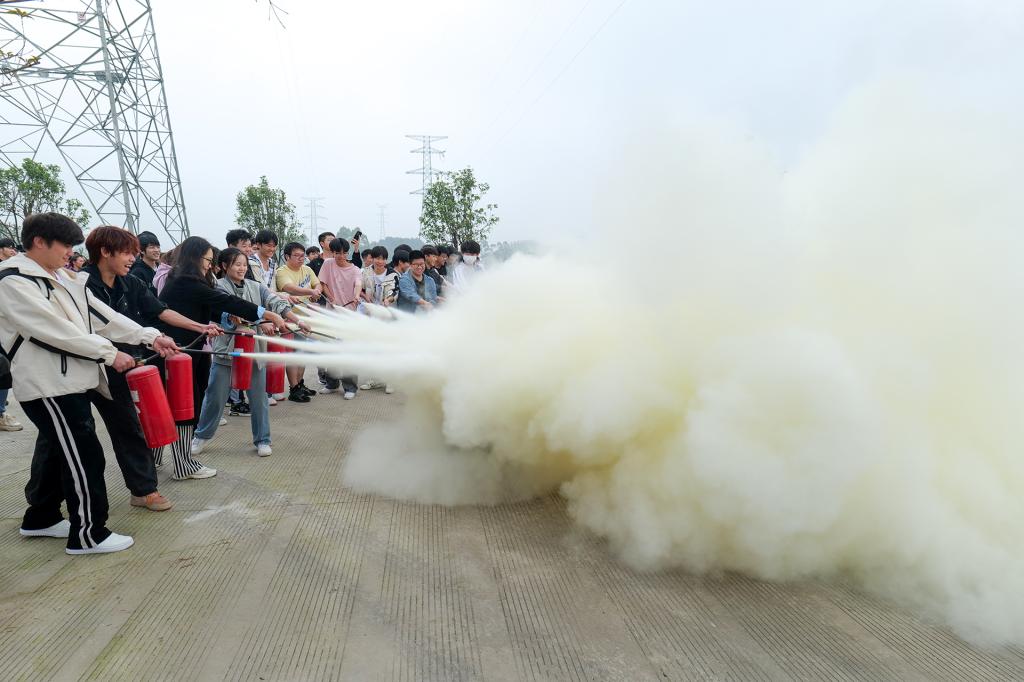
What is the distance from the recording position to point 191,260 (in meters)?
4.54

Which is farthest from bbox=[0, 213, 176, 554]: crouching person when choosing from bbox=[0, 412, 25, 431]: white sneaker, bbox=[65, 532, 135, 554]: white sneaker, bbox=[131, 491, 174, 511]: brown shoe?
bbox=[0, 412, 25, 431]: white sneaker

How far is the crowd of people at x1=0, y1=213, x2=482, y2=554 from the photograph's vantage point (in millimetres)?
2961

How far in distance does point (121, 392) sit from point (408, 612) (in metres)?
2.24

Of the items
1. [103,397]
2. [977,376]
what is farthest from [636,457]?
[103,397]

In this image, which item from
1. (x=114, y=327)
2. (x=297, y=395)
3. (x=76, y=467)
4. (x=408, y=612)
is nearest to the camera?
(x=408, y=612)

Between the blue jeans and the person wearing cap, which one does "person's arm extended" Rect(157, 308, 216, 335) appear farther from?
the person wearing cap

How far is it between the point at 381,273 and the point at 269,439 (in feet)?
10.8

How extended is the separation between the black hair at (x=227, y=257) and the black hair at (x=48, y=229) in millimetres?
1769

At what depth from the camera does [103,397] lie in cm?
344

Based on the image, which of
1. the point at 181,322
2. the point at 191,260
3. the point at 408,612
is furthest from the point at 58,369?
the point at 408,612

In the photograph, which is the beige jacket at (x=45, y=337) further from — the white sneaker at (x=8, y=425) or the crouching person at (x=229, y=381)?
the white sneaker at (x=8, y=425)

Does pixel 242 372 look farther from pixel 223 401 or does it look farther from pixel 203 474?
pixel 203 474

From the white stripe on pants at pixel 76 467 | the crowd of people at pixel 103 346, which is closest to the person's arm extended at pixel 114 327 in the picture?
the crowd of people at pixel 103 346

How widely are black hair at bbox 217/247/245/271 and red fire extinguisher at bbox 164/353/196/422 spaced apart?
123 cm
